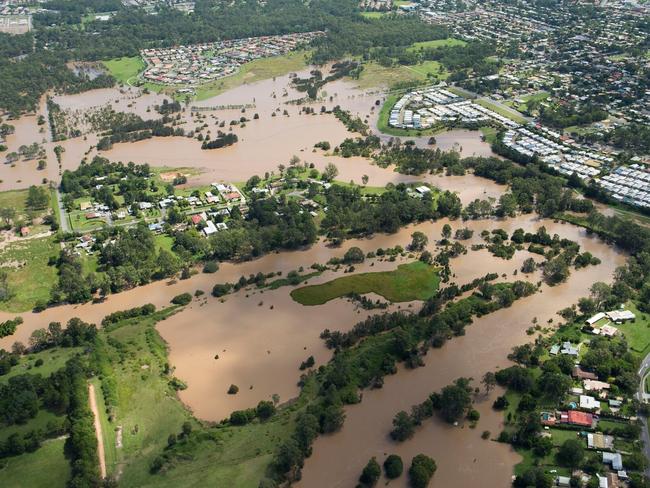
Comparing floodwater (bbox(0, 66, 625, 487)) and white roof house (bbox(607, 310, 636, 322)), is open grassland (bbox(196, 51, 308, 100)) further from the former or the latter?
white roof house (bbox(607, 310, 636, 322))

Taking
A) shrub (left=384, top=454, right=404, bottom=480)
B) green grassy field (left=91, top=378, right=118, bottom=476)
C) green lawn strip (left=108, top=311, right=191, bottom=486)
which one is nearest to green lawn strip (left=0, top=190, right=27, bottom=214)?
green lawn strip (left=108, top=311, right=191, bottom=486)

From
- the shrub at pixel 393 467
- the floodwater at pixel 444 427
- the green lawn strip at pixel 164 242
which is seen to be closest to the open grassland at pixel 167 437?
the floodwater at pixel 444 427

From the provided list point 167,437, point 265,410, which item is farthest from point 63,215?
point 265,410

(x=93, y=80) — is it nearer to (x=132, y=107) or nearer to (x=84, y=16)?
(x=132, y=107)

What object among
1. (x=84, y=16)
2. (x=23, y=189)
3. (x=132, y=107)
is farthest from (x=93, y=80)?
(x=84, y=16)

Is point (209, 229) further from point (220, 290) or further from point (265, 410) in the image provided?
point (265, 410)
